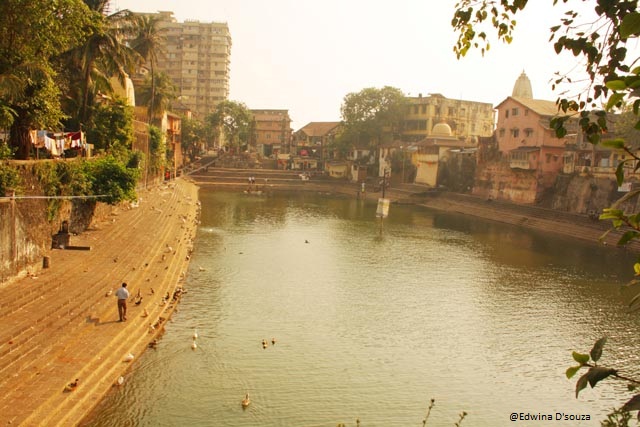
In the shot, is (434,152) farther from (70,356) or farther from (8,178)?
(70,356)

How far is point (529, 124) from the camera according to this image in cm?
5147

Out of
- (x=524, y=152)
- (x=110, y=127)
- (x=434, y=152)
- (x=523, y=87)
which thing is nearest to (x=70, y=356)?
(x=110, y=127)

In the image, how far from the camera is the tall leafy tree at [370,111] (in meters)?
75.3

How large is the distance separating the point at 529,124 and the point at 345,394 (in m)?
43.8

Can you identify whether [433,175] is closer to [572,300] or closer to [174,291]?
[572,300]

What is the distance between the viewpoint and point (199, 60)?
105 m

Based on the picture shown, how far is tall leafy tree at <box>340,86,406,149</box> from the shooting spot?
A: 247ft

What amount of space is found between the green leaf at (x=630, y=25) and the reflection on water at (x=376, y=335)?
449 inches

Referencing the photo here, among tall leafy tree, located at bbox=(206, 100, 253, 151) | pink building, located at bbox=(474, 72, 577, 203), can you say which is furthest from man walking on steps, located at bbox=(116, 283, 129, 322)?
tall leafy tree, located at bbox=(206, 100, 253, 151)

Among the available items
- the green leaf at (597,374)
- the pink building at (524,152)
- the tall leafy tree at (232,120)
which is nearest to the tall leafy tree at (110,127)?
the green leaf at (597,374)

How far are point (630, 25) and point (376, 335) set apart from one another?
1657 cm

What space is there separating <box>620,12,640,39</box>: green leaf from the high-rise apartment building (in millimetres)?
106100

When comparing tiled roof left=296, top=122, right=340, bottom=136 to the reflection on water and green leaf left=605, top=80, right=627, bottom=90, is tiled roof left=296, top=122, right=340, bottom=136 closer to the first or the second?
the reflection on water

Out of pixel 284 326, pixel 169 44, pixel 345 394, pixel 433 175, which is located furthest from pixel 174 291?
pixel 169 44
